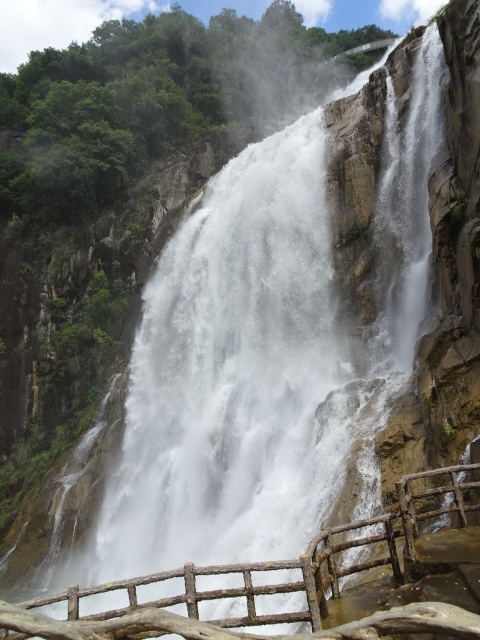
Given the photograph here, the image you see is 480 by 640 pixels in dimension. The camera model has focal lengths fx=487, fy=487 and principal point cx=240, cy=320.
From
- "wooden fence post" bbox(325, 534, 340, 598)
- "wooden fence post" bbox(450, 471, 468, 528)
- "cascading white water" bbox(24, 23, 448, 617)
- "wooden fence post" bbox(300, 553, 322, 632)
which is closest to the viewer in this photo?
"wooden fence post" bbox(300, 553, 322, 632)

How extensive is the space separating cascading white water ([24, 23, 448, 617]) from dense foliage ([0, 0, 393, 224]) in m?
10.4

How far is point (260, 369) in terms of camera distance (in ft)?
50.4

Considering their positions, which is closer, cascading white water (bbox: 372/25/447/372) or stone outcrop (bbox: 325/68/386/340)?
cascading white water (bbox: 372/25/447/372)

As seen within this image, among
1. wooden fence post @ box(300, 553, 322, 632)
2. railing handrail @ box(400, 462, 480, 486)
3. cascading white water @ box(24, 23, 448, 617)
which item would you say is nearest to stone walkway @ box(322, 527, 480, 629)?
wooden fence post @ box(300, 553, 322, 632)

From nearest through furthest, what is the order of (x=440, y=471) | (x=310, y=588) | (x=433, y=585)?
1. (x=310, y=588)
2. (x=433, y=585)
3. (x=440, y=471)

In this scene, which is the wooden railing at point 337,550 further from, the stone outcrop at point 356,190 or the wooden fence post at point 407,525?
the stone outcrop at point 356,190

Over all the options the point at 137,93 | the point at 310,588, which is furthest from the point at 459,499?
the point at 137,93

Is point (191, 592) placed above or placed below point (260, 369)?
below

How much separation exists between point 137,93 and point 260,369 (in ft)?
73.1

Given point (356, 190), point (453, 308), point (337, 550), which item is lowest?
point (337, 550)

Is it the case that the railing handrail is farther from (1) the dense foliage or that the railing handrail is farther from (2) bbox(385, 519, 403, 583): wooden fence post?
(1) the dense foliage

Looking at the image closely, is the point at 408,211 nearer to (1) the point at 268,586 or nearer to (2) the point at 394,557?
(2) the point at 394,557

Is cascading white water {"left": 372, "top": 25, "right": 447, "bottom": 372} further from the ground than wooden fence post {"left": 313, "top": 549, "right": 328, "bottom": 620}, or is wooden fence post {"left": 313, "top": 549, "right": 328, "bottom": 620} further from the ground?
cascading white water {"left": 372, "top": 25, "right": 447, "bottom": 372}

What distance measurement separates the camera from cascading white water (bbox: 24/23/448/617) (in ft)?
35.9
